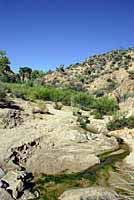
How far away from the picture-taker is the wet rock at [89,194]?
30047 millimetres

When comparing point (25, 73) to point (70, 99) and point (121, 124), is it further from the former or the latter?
point (121, 124)

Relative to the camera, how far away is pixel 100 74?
143 m

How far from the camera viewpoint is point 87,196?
3017cm

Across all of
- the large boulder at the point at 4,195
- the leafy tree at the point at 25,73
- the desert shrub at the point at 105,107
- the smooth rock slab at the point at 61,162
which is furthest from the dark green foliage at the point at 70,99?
the large boulder at the point at 4,195

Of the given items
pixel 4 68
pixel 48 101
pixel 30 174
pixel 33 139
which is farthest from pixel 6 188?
pixel 4 68

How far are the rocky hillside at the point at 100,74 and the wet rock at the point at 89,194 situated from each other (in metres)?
79.7

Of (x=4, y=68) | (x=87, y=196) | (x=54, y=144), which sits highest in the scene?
(x=4, y=68)

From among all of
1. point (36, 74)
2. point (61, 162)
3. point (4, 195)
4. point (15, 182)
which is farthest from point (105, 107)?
point (4, 195)

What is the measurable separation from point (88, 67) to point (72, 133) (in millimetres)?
109142

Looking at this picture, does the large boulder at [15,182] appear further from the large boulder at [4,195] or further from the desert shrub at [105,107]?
the desert shrub at [105,107]

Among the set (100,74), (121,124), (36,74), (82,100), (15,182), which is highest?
(100,74)

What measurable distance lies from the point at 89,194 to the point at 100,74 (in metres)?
114

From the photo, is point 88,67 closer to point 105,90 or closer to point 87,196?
point 105,90

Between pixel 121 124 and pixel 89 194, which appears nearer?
pixel 89 194
